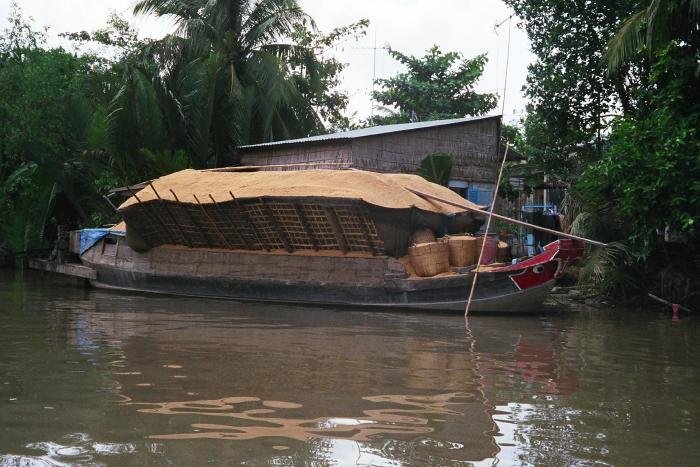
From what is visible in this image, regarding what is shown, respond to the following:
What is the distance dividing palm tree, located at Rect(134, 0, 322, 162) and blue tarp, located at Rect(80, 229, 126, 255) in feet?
13.7

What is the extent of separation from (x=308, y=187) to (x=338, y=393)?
678cm

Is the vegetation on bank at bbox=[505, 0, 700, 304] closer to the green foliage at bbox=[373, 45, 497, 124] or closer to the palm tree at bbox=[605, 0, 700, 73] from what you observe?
the palm tree at bbox=[605, 0, 700, 73]

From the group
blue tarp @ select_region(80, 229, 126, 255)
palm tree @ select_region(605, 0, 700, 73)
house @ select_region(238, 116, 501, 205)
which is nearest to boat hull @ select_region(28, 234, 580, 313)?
blue tarp @ select_region(80, 229, 126, 255)

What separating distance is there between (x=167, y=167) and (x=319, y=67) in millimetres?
6506

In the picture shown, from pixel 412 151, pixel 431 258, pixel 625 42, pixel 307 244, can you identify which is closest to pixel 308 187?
pixel 307 244

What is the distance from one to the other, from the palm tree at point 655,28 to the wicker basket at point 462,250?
3631 millimetres

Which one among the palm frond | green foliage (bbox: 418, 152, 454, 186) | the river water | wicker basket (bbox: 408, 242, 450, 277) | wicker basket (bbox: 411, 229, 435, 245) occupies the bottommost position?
the river water

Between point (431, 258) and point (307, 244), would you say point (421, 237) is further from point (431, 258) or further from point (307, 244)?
point (307, 244)

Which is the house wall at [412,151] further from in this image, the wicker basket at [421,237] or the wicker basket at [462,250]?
the wicker basket at [462,250]

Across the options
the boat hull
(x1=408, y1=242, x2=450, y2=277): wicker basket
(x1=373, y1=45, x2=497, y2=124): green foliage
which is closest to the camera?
the boat hull

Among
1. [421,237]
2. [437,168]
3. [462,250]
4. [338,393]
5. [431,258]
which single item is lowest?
[338,393]

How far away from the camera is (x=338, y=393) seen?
209 inches

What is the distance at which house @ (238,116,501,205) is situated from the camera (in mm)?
15414

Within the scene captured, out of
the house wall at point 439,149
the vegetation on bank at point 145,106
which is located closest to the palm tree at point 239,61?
the vegetation on bank at point 145,106
